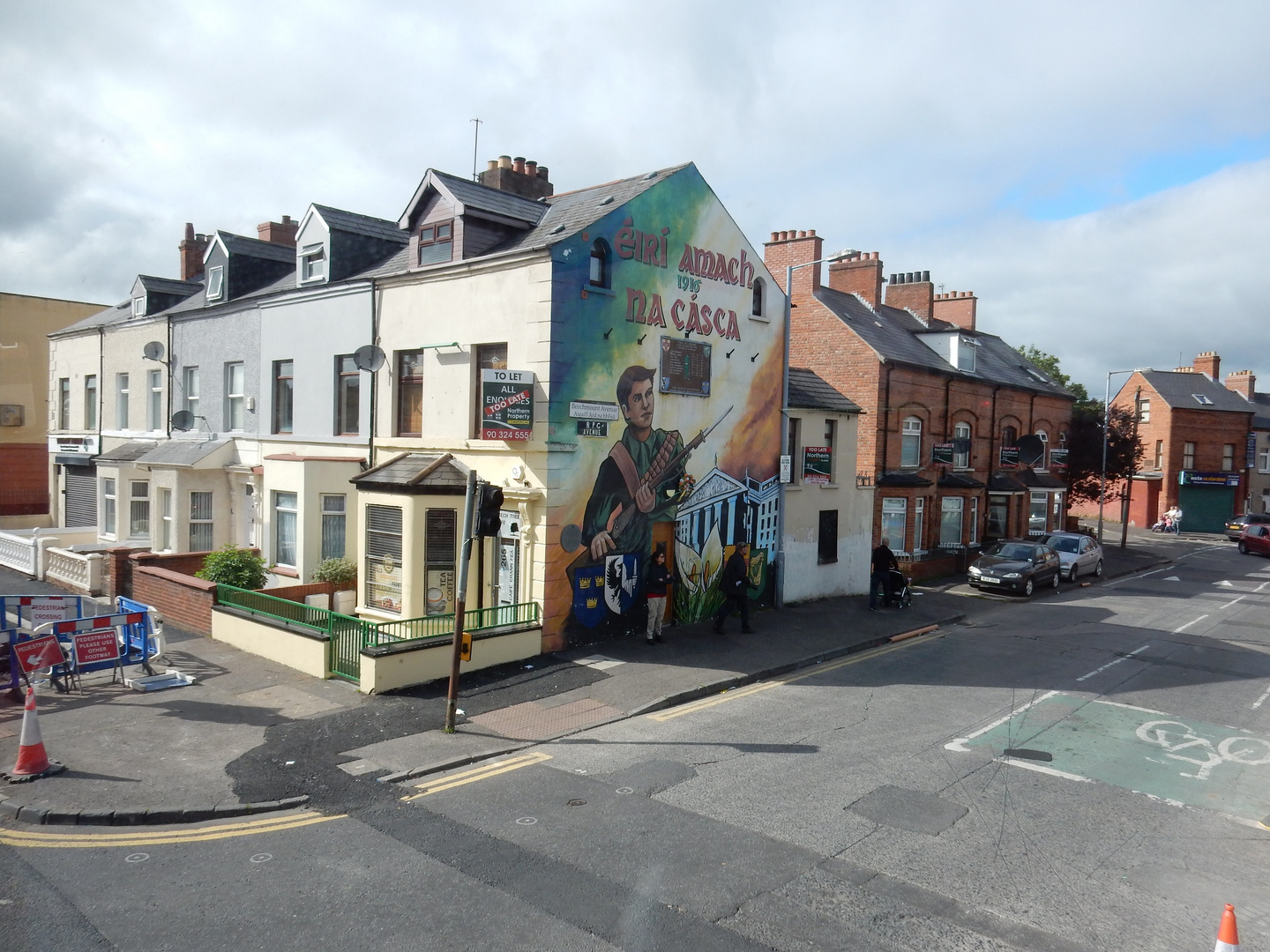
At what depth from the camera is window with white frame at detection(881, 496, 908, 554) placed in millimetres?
27938

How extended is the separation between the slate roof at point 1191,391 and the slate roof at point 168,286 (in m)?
53.0

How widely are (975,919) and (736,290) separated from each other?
47.1 feet

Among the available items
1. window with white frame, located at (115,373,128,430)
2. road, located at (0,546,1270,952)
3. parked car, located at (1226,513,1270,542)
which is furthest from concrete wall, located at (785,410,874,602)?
parked car, located at (1226,513,1270,542)

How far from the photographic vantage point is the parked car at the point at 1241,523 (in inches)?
1753

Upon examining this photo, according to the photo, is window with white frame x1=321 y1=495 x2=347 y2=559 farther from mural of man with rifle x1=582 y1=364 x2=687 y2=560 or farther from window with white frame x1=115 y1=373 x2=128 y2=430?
window with white frame x1=115 y1=373 x2=128 y2=430

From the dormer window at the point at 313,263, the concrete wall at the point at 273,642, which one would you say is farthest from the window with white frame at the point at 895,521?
the concrete wall at the point at 273,642

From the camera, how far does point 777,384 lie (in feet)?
67.1

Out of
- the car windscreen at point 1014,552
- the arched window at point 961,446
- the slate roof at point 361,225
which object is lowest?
the car windscreen at point 1014,552

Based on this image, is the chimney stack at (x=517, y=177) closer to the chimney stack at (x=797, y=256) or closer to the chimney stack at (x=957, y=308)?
the chimney stack at (x=797, y=256)

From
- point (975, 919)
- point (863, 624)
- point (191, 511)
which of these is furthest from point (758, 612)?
point (191, 511)

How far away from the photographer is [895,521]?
2836 centimetres

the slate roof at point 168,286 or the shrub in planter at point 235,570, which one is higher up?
the slate roof at point 168,286

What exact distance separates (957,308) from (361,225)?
27759 millimetres

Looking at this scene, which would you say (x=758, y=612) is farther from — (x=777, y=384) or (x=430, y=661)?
(x=430, y=661)
